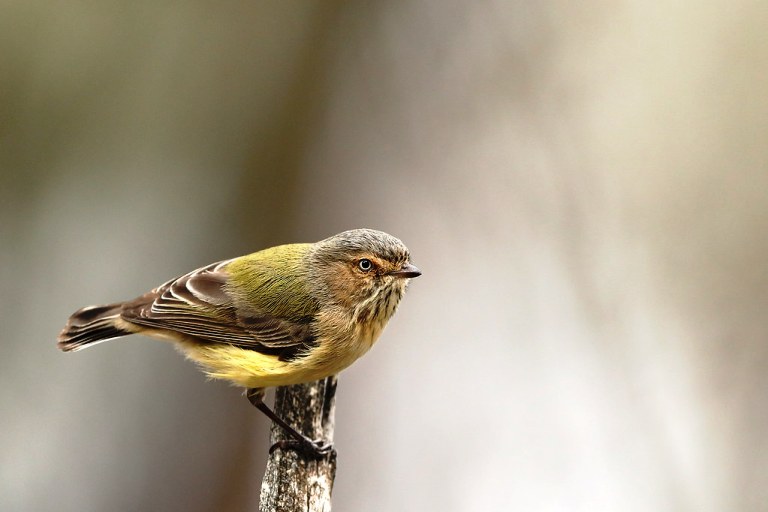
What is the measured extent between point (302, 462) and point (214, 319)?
862mm

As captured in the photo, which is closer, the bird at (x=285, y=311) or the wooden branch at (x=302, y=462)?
the wooden branch at (x=302, y=462)

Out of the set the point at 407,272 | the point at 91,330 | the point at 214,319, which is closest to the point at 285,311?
the point at 214,319

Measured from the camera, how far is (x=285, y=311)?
3910mm

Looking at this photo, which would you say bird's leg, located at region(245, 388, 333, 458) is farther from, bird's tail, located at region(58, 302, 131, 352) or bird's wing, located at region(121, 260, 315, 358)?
bird's tail, located at region(58, 302, 131, 352)

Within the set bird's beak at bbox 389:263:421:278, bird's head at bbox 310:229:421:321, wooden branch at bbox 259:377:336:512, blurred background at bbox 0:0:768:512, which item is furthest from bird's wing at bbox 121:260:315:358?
blurred background at bbox 0:0:768:512

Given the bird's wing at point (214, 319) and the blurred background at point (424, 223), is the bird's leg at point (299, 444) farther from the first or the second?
the blurred background at point (424, 223)

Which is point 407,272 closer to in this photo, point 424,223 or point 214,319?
point 214,319

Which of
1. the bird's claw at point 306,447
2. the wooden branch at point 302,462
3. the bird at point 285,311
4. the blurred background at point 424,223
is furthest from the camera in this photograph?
the blurred background at point 424,223

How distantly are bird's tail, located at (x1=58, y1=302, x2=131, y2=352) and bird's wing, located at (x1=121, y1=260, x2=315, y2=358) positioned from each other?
0.36ft

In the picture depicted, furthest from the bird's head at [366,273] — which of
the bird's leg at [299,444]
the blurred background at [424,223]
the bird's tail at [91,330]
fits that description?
the blurred background at [424,223]

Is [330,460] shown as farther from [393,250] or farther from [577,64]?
[577,64]

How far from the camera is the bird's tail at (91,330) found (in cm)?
419

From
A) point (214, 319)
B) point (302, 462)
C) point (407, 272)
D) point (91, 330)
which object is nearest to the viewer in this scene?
point (302, 462)

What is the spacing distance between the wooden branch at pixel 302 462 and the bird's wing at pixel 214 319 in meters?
0.36
